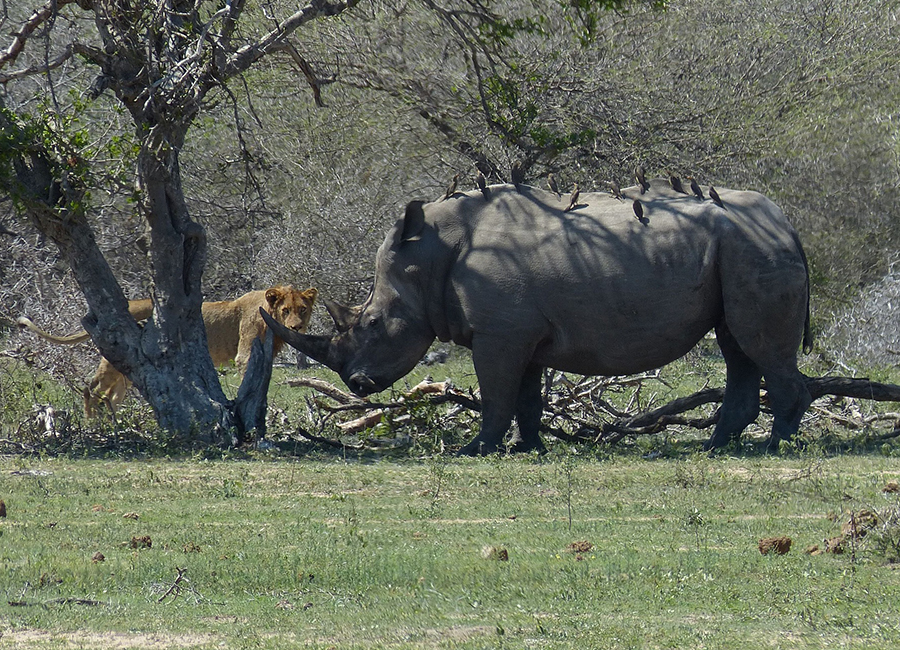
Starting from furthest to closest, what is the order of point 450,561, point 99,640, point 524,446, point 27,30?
1. point 524,446
2. point 27,30
3. point 450,561
4. point 99,640

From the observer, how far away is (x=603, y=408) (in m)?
14.7

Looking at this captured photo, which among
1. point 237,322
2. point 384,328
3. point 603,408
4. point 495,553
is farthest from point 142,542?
point 237,322

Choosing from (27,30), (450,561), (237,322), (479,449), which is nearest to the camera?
(450,561)

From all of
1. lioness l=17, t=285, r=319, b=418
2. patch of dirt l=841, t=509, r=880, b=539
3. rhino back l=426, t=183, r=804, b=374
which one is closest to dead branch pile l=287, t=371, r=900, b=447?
rhino back l=426, t=183, r=804, b=374

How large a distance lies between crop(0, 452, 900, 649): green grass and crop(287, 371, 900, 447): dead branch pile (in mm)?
2300

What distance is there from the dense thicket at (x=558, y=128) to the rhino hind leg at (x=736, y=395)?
17.2 feet

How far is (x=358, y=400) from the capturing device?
14625mm

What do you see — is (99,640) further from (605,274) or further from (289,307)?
(289,307)

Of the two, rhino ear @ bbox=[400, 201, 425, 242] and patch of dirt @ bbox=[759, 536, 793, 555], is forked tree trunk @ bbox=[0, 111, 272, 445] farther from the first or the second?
patch of dirt @ bbox=[759, 536, 793, 555]

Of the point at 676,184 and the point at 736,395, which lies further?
the point at 736,395

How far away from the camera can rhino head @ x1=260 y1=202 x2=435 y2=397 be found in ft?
41.0

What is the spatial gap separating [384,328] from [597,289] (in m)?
2.06

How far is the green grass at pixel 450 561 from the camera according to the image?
5809mm

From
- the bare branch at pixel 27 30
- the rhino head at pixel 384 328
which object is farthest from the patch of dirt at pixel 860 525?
the bare branch at pixel 27 30
